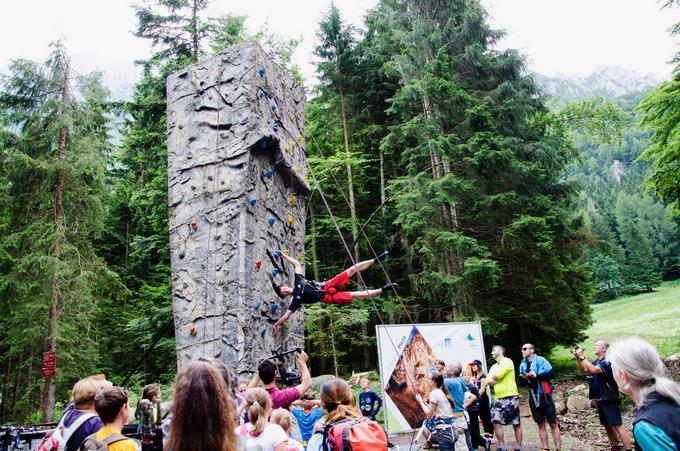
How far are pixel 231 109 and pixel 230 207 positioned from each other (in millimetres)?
1456

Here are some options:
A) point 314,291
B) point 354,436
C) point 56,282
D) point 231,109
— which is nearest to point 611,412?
point 314,291

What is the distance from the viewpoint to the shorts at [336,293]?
6.10m

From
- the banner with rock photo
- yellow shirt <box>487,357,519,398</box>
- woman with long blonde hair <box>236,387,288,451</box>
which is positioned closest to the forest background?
the banner with rock photo

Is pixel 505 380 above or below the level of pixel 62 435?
below

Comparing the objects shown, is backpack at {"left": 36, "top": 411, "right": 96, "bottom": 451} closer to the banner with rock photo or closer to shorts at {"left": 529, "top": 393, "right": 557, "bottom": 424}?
the banner with rock photo

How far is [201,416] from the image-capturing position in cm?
153

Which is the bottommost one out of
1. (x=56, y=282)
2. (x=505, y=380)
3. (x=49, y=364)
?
(x=505, y=380)

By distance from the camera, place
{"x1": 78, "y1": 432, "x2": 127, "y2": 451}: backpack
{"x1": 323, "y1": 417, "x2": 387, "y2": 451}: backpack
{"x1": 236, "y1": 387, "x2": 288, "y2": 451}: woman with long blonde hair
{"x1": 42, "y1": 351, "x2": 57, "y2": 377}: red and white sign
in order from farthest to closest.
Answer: {"x1": 42, "y1": 351, "x2": 57, "y2": 377}: red and white sign
{"x1": 236, "y1": 387, "x2": 288, "y2": 451}: woman with long blonde hair
{"x1": 323, "y1": 417, "x2": 387, "y2": 451}: backpack
{"x1": 78, "y1": 432, "x2": 127, "y2": 451}: backpack

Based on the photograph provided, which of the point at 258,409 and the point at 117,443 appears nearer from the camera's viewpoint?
the point at 117,443

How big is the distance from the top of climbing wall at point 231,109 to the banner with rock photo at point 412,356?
2.98 meters

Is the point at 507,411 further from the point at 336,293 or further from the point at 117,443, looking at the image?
the point at 117,443

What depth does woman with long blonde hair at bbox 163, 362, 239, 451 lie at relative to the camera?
151 cm

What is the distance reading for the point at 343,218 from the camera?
46.6 feet

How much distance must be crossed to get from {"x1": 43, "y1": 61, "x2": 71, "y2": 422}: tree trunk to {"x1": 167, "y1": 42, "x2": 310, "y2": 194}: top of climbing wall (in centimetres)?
534
